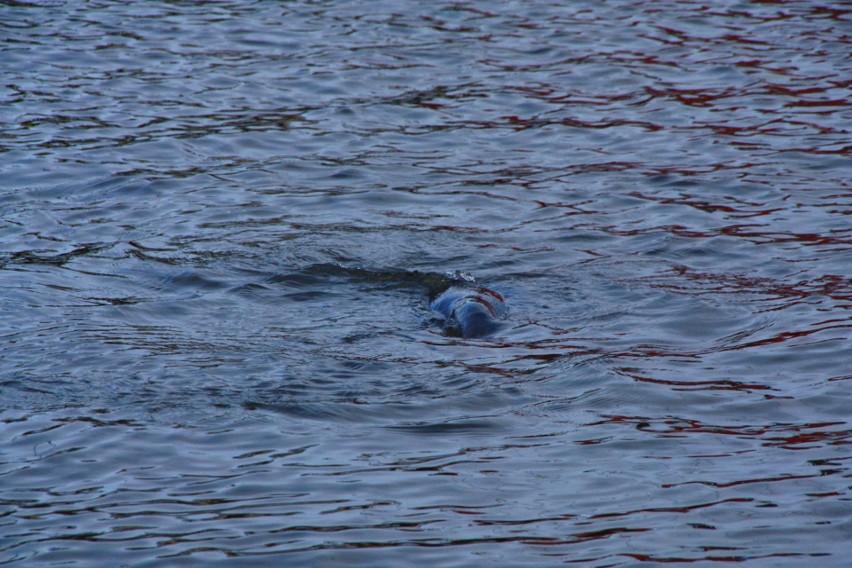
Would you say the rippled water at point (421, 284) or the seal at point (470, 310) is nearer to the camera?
the rippled water at point (421, 284)

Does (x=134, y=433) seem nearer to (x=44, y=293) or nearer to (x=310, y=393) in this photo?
(x=310, y=393)

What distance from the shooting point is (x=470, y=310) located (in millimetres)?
7145

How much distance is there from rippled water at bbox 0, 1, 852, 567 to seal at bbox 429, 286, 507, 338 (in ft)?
0.42

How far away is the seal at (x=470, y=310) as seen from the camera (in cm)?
703

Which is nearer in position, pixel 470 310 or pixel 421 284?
pixel 470 310

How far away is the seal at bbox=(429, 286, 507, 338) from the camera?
7.03 m

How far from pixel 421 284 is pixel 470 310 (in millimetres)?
992

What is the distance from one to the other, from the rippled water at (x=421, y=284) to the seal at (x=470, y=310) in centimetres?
13

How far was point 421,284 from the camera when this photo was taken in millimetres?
8070

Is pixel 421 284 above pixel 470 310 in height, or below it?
below

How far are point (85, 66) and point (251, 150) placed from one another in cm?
335

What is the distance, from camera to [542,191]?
1009 centimetres

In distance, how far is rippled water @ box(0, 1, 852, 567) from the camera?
15.8 feet

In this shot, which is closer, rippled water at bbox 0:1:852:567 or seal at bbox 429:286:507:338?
rippled water at bbox 0:1:852:567
